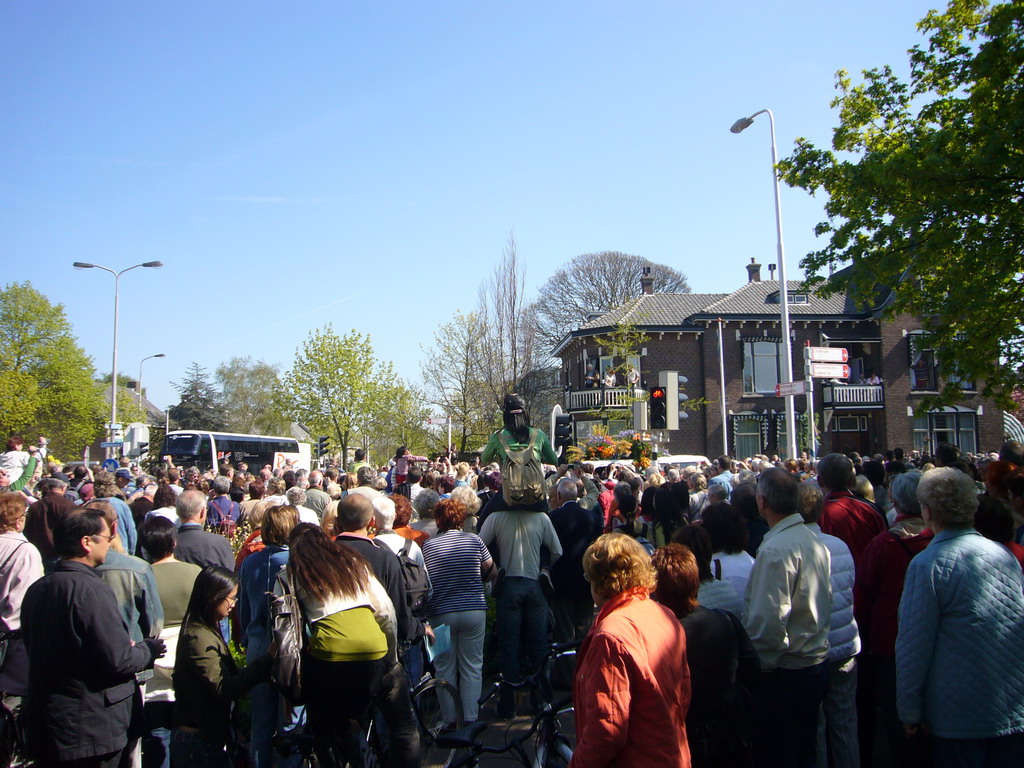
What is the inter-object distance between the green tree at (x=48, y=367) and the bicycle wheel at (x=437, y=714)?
4611 cm

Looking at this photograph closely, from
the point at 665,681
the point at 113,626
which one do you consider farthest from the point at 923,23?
the point at 113,626

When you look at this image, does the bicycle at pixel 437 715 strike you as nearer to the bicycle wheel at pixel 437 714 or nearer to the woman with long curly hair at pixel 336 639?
the bicycle wheel at pixel 437 714

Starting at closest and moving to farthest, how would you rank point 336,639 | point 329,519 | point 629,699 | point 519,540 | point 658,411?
Result: point 629,699, point 336,639, point 329,519, point 519,540, point 658,411

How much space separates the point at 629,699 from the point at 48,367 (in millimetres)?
51761

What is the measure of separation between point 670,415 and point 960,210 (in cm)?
893

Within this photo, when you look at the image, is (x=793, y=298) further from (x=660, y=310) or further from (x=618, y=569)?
(x=618, y=569)

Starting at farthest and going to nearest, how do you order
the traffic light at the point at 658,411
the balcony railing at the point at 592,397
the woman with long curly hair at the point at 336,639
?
the balcony railing at the point at 592,397 < the traffic light at the point at 658,411 < the woman with long curly hair at the point at 336,639

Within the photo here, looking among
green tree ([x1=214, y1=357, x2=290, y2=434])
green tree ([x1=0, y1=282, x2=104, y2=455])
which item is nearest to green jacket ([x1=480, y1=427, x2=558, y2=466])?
green tree ([x1=0, y1=282, x2=104, y2=455])

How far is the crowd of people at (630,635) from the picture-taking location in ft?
10.6

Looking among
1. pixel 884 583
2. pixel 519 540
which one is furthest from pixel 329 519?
pixel 884 583

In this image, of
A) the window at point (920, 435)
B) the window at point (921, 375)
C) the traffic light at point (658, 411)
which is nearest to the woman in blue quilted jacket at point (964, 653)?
the traffic light at point (658, 411)

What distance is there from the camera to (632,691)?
2.88 meters

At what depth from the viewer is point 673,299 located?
41.3 meters

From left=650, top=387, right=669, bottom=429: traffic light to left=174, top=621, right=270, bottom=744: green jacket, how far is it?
1421 centimetres
